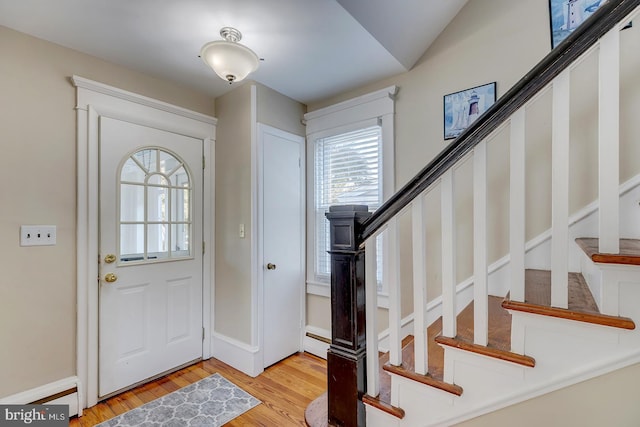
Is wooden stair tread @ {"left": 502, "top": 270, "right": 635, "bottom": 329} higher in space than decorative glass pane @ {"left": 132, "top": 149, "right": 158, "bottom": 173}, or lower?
lower

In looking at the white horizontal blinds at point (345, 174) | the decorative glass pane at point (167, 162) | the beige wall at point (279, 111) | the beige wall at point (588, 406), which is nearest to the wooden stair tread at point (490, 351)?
the beige wall at point (588, 406)

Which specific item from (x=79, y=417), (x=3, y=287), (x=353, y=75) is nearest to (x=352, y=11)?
(x=353, y=75)

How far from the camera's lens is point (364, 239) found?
1.18 m

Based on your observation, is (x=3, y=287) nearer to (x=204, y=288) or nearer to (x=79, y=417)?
(x=79, y=417)

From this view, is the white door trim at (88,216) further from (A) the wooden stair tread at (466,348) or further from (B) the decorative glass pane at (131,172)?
(A) the wooden stair tread at (466,348)

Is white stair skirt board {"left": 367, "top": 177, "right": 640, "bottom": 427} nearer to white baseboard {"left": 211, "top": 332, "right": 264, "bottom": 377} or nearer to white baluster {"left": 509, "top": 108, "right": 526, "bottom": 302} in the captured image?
white baluster {"left": 509, "top": 108, "right": 526, "bottom": 302}

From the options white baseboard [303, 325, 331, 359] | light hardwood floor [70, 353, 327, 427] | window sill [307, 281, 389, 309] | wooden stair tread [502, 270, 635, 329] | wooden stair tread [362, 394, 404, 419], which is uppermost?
wooden stair tread [502, 270, 635, 329]

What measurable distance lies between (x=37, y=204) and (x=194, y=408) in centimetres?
162

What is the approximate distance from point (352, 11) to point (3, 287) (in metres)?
2.51

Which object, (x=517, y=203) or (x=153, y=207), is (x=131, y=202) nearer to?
(x=153, y=207)

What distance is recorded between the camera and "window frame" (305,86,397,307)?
2186 millimetres

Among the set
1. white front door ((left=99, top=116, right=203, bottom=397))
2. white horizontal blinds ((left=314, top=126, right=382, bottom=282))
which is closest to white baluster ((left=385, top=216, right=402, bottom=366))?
white horizontal blinds ((left=314, top=126, right=382, bottom=282))

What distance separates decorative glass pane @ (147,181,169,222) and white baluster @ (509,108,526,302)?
2.32 m

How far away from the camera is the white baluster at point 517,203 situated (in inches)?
35.7
